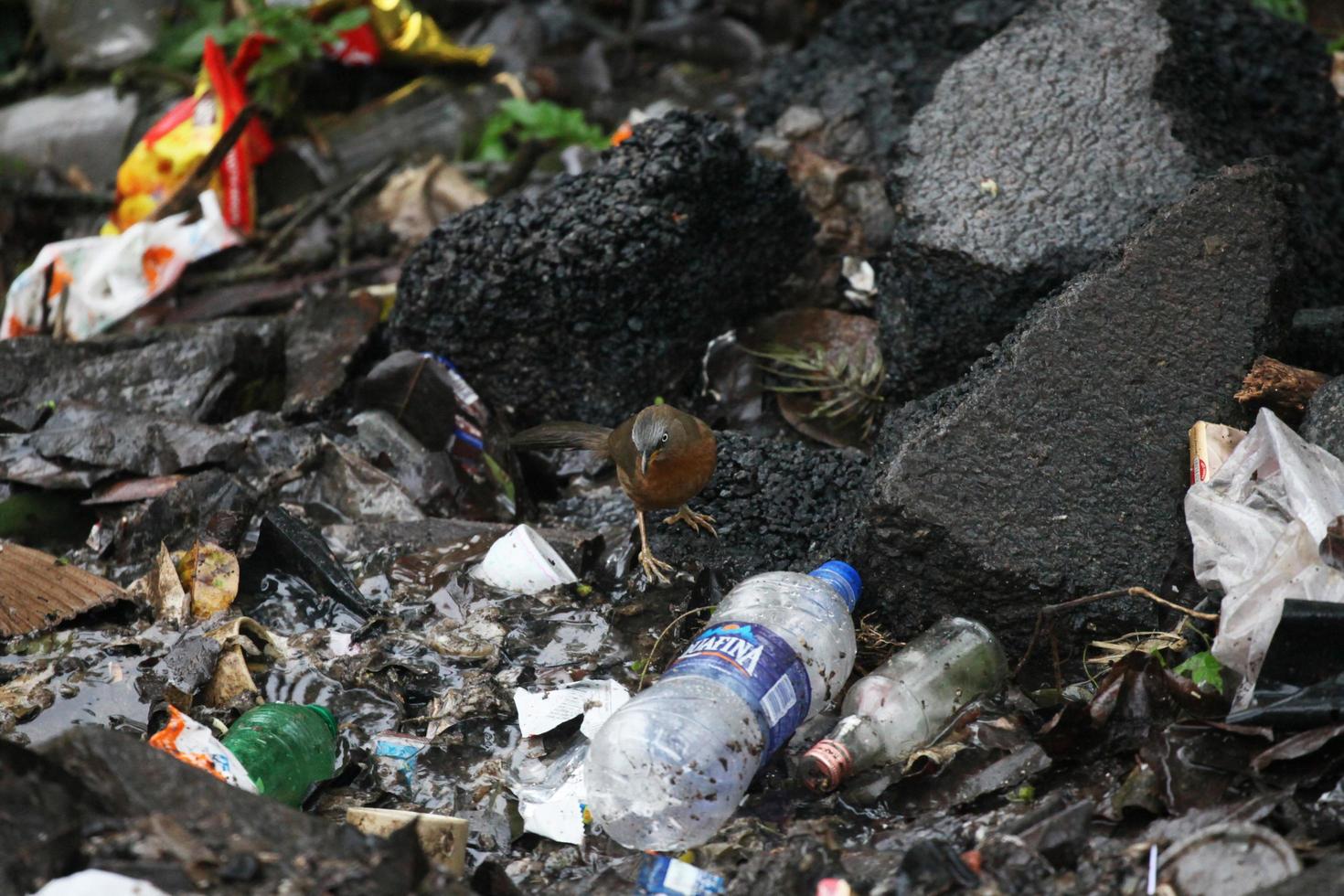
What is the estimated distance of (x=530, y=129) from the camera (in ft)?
20.4

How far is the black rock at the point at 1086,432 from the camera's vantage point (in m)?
3.03

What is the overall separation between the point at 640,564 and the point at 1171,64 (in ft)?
8.07

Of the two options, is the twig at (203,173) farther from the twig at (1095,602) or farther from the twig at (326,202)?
the twig at (1095,602)

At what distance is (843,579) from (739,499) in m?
0.65

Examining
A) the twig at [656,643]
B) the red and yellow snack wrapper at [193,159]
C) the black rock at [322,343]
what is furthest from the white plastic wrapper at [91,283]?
the twig at [656,643]

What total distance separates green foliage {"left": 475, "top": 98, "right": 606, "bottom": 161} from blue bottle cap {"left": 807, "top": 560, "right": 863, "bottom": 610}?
3635 millimetres

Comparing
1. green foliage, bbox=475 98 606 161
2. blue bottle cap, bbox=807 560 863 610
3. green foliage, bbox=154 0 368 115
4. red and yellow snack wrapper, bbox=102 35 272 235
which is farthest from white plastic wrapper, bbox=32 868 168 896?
green foliage, bbox=154 0 368 115

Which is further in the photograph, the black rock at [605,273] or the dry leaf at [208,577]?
the black rock at [605,273]

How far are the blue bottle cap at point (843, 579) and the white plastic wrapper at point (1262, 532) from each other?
0.80 m

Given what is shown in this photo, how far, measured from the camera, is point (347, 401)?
15.3ft

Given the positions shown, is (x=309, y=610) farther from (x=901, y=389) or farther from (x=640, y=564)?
(x=901, y=389)

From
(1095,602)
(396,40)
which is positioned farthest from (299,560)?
(396,40)

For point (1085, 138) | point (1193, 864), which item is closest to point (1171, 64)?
point (1085, 138)

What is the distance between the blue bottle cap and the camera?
10.1ft
